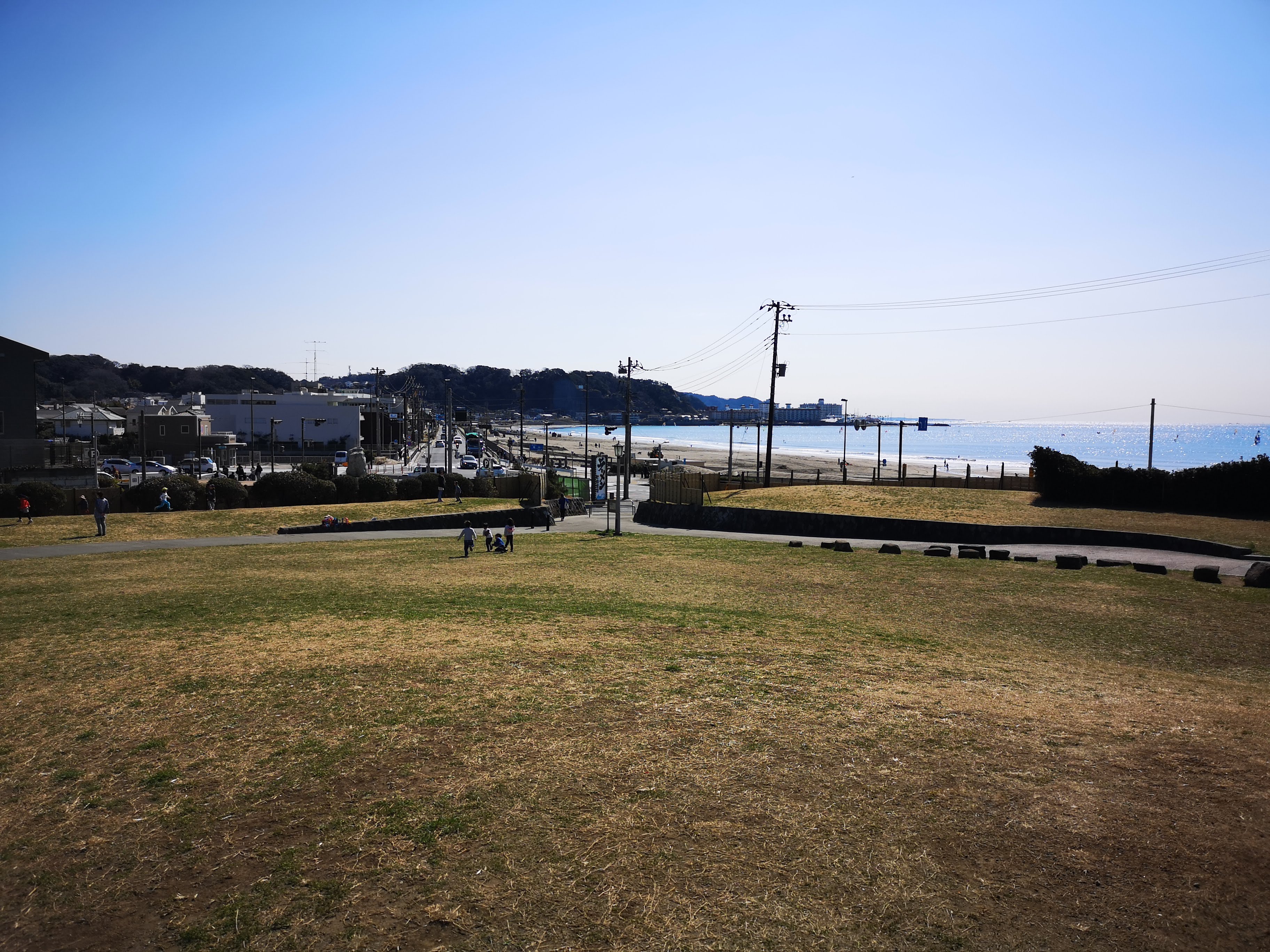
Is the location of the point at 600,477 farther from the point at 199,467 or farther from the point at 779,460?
the point at 779,460

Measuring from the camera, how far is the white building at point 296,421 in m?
105

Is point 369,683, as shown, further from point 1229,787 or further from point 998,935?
point 1229,787

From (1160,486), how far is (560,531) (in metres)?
28.8

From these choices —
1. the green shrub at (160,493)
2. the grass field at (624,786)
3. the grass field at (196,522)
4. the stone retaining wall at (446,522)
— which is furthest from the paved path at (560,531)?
the grass field at (624,786)

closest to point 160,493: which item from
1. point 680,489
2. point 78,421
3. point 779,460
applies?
point 680,489

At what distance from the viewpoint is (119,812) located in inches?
265

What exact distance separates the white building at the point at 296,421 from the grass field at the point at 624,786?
9564 centimetres

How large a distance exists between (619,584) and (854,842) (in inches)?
533

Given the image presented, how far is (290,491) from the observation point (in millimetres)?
38719

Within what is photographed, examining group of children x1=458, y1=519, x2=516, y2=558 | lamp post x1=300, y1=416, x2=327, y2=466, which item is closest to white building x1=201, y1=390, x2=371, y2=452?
lamp post x1=300, y1=416, x2=327, y2=466

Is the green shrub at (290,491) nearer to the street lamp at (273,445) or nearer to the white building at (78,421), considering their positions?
A: the street lamp at (273,445)

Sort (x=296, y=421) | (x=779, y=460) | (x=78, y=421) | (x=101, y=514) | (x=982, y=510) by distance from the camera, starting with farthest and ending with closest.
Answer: (x=779, y=460)
(x=296, y=421)
(x=78, y=421)
(x=982, y=510)
(x=101, y=514)

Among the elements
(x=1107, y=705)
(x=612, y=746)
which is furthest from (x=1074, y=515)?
(x=612, y=746)

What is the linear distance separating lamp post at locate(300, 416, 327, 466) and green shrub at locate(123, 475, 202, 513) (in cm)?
5664
